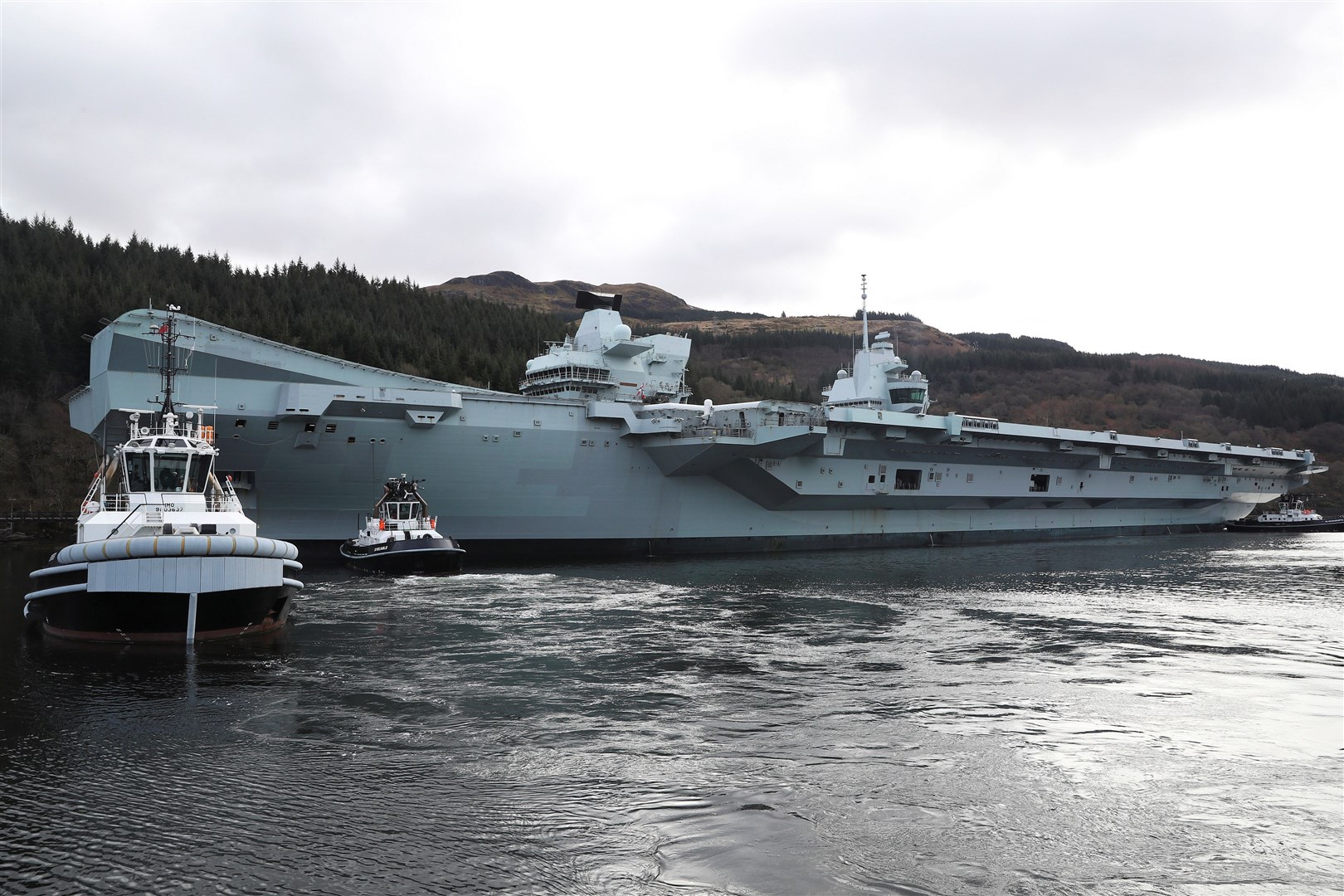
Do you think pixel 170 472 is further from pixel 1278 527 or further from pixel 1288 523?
pixel 1288 523

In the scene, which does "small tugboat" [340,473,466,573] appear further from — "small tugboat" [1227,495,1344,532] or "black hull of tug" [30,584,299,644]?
"small tugboat" [1227,495,1344,532]

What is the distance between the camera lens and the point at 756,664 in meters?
12.4

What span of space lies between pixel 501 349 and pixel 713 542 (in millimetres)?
35949

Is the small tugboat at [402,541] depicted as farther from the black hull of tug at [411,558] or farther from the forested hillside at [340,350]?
the forested hillside at [340,350]

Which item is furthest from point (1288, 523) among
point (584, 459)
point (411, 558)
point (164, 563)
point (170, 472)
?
point (164, 563)

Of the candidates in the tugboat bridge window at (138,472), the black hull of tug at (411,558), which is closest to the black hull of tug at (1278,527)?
the black hull of tug at (411,558)

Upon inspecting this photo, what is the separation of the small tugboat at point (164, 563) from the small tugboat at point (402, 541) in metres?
7.03

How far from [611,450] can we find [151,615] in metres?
15.4

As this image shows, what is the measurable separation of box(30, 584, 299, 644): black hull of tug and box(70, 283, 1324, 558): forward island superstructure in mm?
9548

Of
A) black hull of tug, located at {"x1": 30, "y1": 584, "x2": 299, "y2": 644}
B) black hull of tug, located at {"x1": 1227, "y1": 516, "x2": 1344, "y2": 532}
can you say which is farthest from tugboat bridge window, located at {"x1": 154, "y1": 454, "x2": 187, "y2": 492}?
black hull of tug, located at {"x1": 1227, "y1": 516, "x2": 1344, "y2": 532}

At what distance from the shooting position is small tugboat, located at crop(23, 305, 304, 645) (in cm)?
1223

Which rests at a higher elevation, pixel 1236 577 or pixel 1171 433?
pixel 1171 433

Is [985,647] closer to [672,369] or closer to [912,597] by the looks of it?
[912,597]

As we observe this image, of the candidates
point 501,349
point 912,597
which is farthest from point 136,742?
point 501,349
